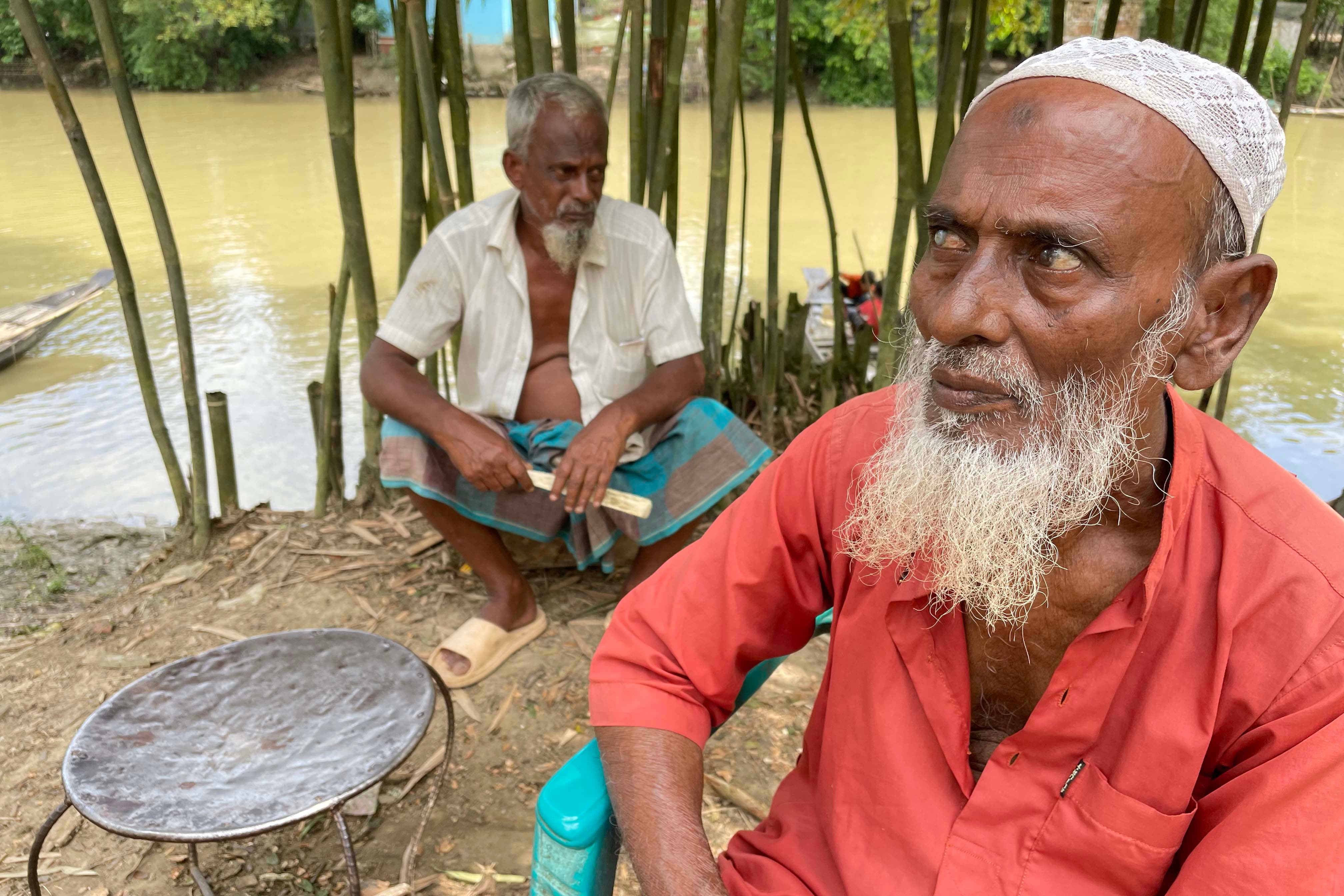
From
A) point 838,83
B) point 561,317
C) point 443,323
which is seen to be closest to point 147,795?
point 443,323

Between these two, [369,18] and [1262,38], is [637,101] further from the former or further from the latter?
[369,18]

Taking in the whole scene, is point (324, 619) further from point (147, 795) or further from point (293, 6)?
point (293, 6)

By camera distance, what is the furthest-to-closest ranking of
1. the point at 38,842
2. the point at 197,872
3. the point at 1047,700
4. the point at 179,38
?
1. the point at 179,38
2. the point at 197,872
3. the point at 38,842
4. the point at 1047,700

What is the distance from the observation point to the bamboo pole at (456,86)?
279cm

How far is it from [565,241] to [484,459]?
26.0 inches

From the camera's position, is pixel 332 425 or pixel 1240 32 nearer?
pixel 1240 32

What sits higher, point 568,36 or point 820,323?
point 568,36

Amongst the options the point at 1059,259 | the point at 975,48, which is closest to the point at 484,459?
the point at 1059,259

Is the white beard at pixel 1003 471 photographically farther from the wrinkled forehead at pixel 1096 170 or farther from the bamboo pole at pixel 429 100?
the bamboo pole at pixel 429 100

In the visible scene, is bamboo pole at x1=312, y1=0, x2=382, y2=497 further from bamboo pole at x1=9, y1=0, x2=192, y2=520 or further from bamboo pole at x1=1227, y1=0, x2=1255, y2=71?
bamboo pole at x1=1227, y1=0, x2=1255, y2=71

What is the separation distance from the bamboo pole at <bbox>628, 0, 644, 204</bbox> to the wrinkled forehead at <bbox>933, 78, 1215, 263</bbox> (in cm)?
194

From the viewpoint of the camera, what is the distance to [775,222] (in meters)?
3.19

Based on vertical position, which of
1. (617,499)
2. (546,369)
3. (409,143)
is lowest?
(617,499)

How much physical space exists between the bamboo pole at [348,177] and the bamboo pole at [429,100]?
20cm
